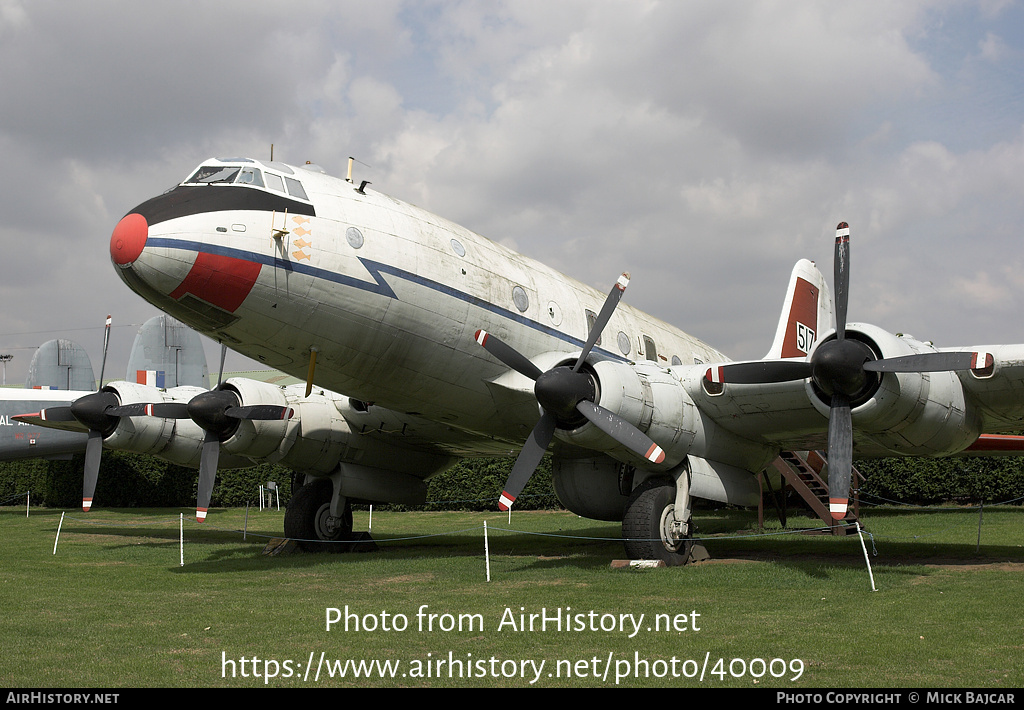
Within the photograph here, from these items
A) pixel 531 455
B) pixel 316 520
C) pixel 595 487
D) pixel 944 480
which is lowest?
pixel 316 520

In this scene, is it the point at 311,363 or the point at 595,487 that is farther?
the point at 595,487

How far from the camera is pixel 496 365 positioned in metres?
12.9

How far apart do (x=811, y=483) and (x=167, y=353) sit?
1093 inches

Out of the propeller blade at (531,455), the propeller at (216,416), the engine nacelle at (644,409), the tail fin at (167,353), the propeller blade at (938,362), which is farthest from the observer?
the tail fin at (167,353)

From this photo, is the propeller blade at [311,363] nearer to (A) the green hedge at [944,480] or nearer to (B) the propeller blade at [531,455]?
(B) the propeller blade at [531,455]

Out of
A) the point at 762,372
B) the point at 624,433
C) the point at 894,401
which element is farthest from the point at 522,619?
the point at 894,401

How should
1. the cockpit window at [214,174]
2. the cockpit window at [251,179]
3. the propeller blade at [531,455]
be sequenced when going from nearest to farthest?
the cockpit window at [251,179] → the cockpit window at [214,174] → the propeller blade at [531,455]

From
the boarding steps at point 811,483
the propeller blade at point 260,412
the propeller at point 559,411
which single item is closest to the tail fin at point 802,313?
the boarding steps at point 811,483

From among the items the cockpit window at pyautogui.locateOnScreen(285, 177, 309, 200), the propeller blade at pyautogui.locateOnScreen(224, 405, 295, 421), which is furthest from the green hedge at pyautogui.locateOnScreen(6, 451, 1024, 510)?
the cockpit window at pyautogui.locateOnScreen(285, 177, 309, 200)

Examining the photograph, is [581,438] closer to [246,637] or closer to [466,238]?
[466,238]

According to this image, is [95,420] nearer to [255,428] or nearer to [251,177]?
[255,428]

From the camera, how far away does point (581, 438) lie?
11.6 metres

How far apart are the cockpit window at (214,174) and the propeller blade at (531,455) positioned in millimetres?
5480

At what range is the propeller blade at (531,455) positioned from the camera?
38.5 feet
